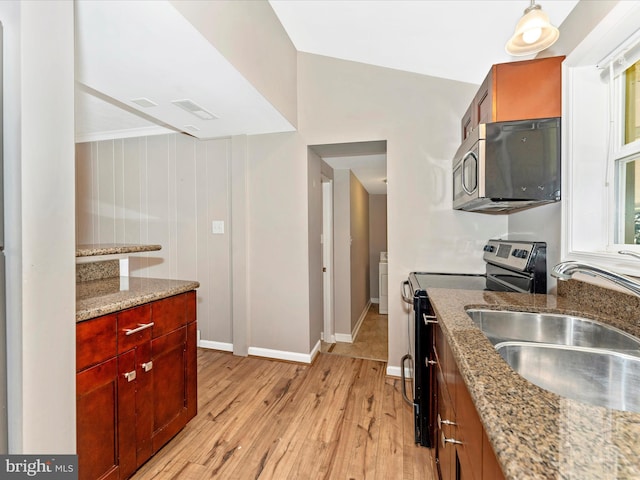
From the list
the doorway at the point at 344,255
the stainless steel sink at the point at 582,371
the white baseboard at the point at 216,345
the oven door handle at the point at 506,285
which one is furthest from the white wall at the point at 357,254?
the stainless steel sink at the point at 582,371

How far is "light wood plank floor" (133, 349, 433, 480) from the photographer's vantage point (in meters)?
1.54

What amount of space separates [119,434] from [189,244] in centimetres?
206

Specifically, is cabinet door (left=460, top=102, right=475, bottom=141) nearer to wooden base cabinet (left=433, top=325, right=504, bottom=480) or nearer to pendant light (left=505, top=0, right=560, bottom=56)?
pendant light (left=505, top=0, right=560, bottom=56)

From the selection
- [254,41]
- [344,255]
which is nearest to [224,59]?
[254,41]

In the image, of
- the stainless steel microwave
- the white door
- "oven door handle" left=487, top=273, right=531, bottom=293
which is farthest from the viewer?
the white door

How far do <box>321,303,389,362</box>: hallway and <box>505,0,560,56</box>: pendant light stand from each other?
8.64 feet

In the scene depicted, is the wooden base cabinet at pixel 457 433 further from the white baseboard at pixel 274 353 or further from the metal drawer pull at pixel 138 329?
the white baseboard at pixel 274 353

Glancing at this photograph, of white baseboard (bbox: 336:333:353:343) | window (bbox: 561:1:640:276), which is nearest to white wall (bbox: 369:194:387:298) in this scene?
white baseboard (bbox: 336:333:353:343)

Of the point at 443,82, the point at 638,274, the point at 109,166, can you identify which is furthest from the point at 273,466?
the point at 109,166

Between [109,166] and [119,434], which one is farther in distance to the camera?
[109,166]

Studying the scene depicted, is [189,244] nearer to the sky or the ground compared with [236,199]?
nearer to the ground

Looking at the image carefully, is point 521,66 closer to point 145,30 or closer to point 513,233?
point 513,233

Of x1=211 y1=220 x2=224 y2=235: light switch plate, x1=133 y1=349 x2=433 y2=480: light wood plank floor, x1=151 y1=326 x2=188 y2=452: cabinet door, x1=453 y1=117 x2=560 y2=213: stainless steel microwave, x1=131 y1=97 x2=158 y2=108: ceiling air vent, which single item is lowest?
x1=133 y1=349 x2=433 y2=480: light wood plank floor

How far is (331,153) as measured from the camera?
2.99m
